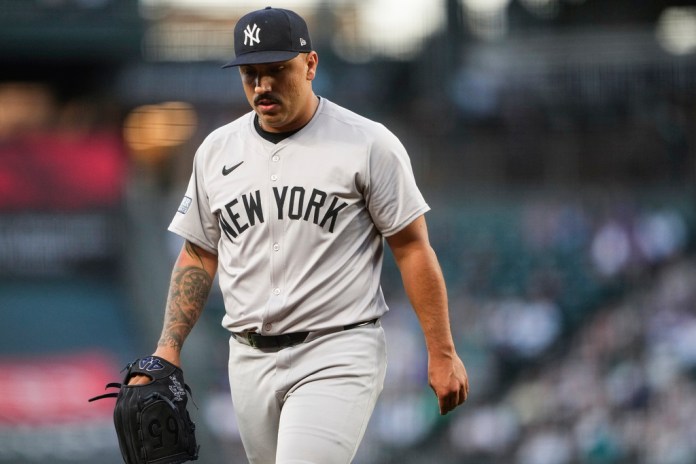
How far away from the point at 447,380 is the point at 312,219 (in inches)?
26.1

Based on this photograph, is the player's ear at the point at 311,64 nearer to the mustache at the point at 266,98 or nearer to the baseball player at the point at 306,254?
the baseball player at the point at 306,254

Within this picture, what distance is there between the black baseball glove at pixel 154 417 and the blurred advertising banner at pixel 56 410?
913cm

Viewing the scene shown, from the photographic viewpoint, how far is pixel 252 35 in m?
3.91

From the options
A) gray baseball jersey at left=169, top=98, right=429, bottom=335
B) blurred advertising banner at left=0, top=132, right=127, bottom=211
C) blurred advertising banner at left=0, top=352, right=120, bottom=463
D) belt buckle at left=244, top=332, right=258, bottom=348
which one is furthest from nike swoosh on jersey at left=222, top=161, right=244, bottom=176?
blurred advertising banner at left=0, top=132, right=127, bottom=211

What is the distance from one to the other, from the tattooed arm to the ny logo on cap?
77 cm

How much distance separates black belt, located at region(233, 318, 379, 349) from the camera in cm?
397

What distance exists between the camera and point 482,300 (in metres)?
12.6

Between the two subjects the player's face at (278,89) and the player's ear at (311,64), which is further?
the player's ear at (311,64)

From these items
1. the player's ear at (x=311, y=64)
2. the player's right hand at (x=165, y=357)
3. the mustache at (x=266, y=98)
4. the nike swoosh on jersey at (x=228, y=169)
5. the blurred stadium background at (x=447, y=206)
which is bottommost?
the blurred stadium background at (x=447, y=206)

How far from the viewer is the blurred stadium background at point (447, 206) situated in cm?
1212

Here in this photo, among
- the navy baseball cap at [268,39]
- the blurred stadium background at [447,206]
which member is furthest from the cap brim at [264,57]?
the blurred stadium background at [447,206]

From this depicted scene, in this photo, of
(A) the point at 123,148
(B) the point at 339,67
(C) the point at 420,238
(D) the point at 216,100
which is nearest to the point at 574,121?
(B) the point at 339,67

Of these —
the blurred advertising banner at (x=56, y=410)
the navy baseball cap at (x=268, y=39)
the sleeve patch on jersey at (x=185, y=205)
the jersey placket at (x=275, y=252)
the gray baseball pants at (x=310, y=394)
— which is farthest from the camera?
the blurred advertising banner at (x=56, y=410)

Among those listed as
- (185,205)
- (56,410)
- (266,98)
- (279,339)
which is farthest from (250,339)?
(56,410)
